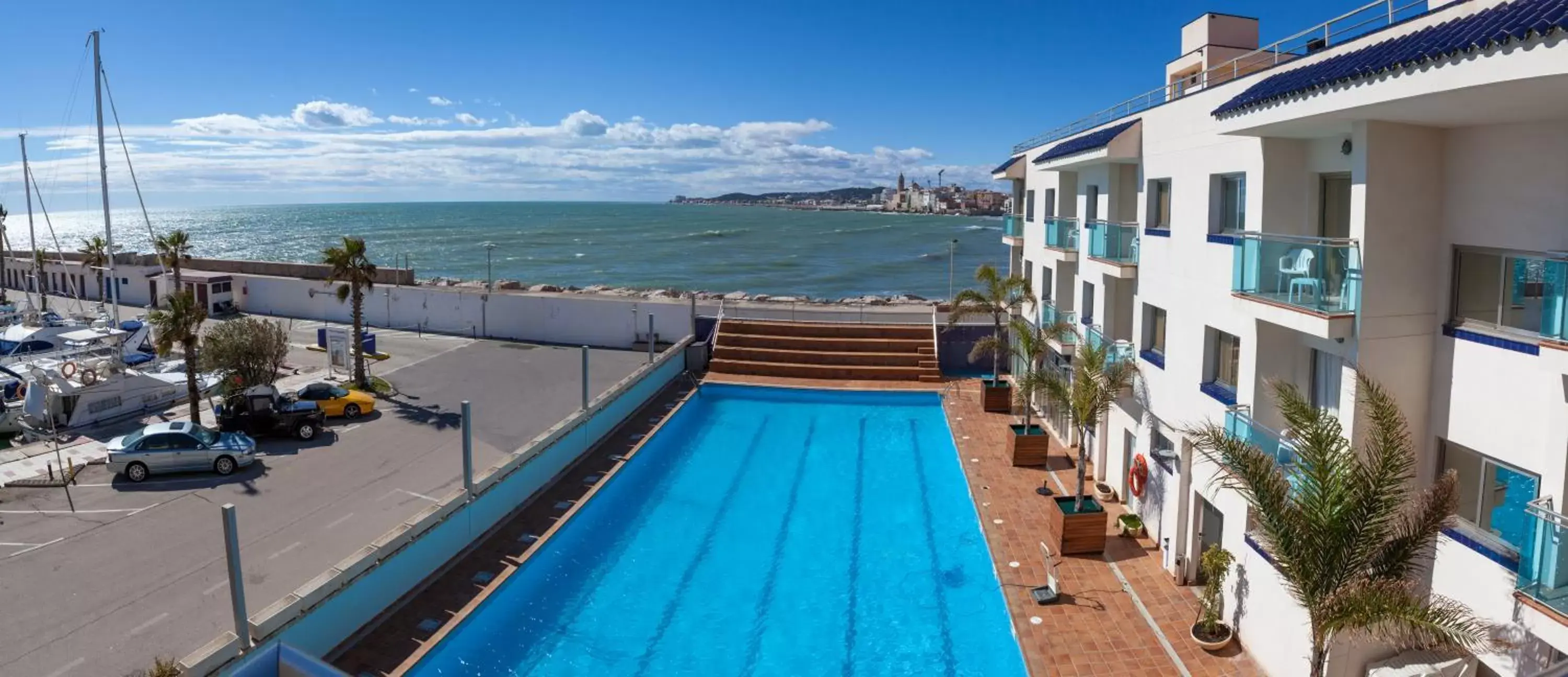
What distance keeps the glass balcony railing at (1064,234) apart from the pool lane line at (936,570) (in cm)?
662

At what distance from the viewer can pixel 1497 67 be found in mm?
6840

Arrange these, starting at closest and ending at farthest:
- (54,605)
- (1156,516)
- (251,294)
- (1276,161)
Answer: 1. (1276,161)
2. (54,605)
3. (1156,516)
4. (251,294)

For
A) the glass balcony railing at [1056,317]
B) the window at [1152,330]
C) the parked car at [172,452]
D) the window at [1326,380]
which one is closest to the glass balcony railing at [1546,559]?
the window at [1326,380]

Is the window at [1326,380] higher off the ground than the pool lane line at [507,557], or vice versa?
the window at [1326,380]

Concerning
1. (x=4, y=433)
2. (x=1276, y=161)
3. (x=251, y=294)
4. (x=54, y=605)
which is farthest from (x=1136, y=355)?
(x=251, y=294)

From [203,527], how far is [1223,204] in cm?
1991

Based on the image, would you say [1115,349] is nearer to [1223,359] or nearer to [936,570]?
[1223,359]

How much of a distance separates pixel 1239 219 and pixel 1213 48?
7.71 metres

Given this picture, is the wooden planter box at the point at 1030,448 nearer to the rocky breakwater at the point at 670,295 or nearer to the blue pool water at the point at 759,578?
the blue pool water at the point at 759,578

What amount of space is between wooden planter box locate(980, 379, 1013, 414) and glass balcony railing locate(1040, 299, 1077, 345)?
2.54 m

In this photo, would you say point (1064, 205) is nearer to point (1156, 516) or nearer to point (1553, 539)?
point (1156, 516)

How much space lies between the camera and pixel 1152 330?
1633cm

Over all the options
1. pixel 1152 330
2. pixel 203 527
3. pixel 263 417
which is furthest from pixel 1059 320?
pixel 263 417

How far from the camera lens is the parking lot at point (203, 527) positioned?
13.0 meters
